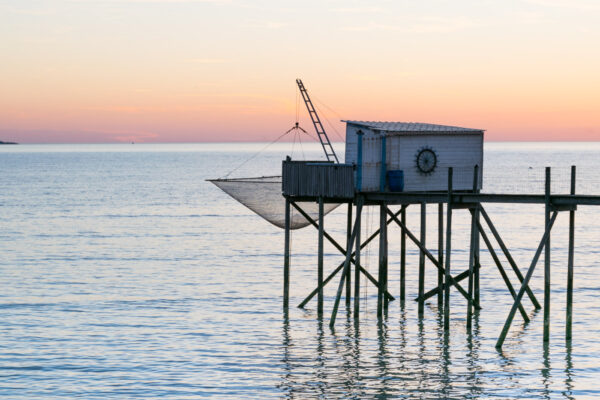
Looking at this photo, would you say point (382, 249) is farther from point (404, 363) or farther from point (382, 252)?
point (404, 363)

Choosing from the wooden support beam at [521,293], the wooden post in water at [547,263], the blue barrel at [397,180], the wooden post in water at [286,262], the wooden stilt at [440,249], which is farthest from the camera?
the wooden stilt at [440,249]

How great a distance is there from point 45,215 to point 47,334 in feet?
197

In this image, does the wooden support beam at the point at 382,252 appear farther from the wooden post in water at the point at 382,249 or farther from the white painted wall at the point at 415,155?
the white painted wall at the point at 415,155

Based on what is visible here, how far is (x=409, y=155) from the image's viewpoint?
34.7 m

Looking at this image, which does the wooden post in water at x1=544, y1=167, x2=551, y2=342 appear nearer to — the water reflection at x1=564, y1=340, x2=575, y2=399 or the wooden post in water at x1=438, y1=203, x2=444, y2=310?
the water reflection at x1=564, y1=340, x2=575, y2=399

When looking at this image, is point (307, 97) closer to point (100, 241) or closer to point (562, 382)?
point (562, 382)

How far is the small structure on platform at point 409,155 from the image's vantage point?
112 ft

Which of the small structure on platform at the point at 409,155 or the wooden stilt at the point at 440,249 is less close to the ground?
the small structure on platform at the point at 409,155

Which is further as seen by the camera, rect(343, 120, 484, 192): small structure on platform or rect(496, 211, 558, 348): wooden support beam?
rect(343, 120, 484, 192): small structure on platform

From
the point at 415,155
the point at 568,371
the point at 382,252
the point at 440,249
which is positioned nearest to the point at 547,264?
the point at 568,371

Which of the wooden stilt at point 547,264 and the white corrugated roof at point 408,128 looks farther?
the white corrugated roof at point 408,128

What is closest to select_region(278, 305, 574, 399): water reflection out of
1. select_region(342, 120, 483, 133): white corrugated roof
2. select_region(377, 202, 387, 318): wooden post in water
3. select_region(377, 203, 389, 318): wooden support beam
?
select_region(377, 203, 389, 318): wooden support beam

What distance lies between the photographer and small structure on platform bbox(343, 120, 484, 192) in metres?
34.3

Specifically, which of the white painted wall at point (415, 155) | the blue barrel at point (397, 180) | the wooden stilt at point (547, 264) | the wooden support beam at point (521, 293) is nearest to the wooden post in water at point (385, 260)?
the blue barrel at point (397, 180)
